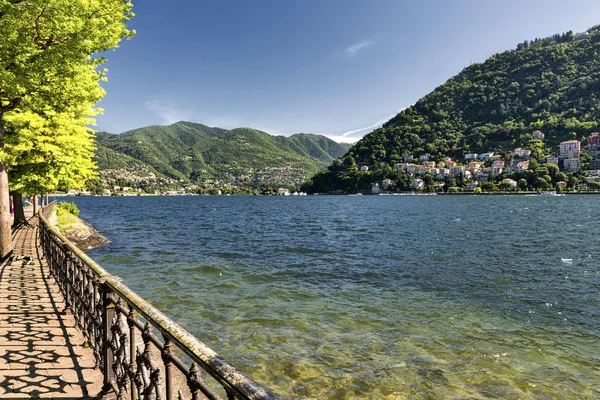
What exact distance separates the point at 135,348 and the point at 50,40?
944cm

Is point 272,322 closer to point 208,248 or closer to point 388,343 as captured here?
point 388,343

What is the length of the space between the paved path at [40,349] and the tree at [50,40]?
17.8 ft

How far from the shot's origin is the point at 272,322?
11.0 meters

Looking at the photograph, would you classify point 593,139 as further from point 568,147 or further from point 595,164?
point 595,164

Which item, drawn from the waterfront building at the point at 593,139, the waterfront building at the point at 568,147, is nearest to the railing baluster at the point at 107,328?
the waterfront building at the point at 568,147

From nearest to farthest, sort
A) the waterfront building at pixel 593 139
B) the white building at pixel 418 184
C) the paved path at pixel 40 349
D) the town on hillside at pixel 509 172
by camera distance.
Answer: the paved path at pixel 40 349 → the town on hillside at pixel 509 172 → the waterfront building at pixel 593 139 → the white building at pixel 418 184

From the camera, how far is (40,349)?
18.3ft

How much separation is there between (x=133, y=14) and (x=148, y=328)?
34.8 feet

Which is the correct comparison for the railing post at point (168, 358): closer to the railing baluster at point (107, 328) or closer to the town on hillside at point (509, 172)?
the railing baluster at point (107, 328)

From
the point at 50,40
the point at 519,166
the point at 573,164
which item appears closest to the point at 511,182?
the point at 519,166

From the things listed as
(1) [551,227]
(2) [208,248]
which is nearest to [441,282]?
(2) [208,248]

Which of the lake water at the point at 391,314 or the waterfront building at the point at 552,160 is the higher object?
the waterfront building at the point at 552,160

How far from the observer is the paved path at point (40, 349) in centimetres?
443

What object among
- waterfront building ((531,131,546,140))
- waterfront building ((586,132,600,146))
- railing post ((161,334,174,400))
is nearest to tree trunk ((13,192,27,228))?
railing post ((161,334,174,400))
